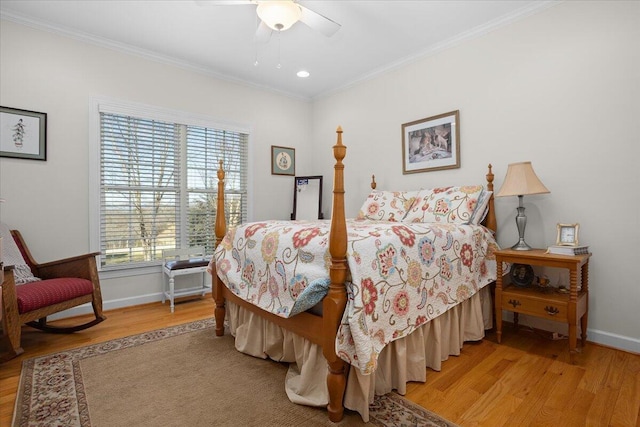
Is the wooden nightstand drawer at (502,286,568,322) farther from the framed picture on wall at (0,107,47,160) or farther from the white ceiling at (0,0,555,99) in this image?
the framed picture on wall at (0,107,47,160)

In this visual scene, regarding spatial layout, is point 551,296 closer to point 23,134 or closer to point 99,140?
point 99,140

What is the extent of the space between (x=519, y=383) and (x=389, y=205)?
6.14ft

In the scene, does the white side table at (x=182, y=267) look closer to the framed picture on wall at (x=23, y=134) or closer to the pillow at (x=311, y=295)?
the framed picture on wall at (x=23, y=134)

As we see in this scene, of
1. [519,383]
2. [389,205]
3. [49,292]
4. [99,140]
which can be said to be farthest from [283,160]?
[519,383]

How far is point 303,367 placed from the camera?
5.89 feet

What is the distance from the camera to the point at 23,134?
2842 millimetres

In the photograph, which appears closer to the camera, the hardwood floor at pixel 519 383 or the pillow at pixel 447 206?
the hardwood floor at pixel 519 383

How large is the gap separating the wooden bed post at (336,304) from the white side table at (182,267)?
2214mm

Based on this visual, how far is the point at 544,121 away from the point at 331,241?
7.53 feet

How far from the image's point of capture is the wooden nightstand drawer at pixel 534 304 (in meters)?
2.18

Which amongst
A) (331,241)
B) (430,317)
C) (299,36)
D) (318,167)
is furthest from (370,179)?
(331,241)

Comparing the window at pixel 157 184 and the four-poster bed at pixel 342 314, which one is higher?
the window at pixel 157 184

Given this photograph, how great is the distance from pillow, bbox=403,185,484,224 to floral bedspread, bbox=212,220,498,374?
23 cm

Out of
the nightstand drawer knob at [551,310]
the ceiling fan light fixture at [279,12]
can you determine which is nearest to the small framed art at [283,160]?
the ceiling fan light fixture at [279,12]
